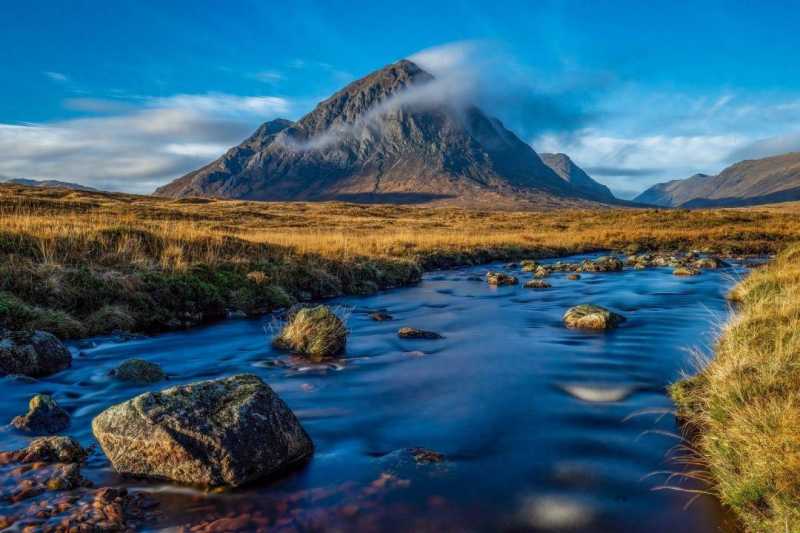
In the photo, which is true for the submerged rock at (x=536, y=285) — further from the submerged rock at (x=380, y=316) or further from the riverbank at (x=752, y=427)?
the riverbank at (x=752, y=427)

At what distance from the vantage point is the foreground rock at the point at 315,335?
1245 centimetres

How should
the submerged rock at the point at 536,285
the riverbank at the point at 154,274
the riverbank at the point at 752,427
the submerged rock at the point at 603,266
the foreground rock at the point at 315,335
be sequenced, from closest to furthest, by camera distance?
the riverbank at the point at 752,427, the foreground rock at the point at 315,335, the riverbank at the point at 154,274, the submerged rock at the point at 536,285, the submerged rock at the point at 603,266

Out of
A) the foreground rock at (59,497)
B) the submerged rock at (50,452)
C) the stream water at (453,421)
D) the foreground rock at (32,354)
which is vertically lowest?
the stream water at (453,421)

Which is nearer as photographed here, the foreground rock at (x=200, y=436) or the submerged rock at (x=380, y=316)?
the foreground rock at (x=200, y=436)

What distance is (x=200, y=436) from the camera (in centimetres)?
633

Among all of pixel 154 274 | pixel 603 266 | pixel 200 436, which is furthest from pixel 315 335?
pixel 603 266

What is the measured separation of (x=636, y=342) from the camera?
45.9 feet

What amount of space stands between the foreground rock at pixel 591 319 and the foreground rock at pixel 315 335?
7.01 metres

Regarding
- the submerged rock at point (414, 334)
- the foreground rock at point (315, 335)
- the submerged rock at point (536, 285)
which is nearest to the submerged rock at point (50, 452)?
the foreground rock at point (315, 335)

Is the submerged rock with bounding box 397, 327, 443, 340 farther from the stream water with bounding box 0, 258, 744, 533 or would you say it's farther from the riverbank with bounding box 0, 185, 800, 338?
the riverbank with bounding box 0, 185, 800, 338

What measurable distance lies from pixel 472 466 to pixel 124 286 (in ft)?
41.0

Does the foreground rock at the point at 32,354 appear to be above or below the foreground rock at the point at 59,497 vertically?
Result: above

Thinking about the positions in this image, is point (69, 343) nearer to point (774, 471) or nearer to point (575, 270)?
point (774, 471)

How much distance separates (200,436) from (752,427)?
5850 millimetres
